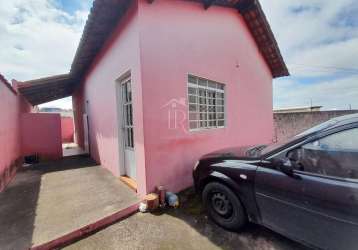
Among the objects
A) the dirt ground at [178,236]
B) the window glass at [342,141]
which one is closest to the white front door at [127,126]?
the dirt ground at [178,236]

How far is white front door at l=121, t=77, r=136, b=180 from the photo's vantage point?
15.5 feet

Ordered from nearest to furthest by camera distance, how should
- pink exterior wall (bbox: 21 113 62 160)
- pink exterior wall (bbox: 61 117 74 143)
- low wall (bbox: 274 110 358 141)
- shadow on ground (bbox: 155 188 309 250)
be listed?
shadow on ground (bbox: 155 188 309 250) < pink exterior wall (bbox: 21 113 62 160) < low wall (bbox: 274 110 358 141) < pink exterior wall (bbox: 61 117 74 143)

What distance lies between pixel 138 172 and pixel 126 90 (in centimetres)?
229

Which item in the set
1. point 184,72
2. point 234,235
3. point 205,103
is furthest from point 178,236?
point 205,103

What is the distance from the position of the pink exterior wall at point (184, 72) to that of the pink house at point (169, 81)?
0.02m

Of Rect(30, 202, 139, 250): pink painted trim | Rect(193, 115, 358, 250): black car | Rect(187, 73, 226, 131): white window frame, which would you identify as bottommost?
Rect(30, 202, 139, 250): pink painted trim

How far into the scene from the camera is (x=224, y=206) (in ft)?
9.46

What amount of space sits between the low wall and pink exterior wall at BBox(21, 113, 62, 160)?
12.3m

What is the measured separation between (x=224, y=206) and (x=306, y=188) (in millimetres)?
1259

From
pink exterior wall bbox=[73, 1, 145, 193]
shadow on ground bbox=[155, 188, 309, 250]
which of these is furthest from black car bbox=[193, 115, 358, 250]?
pink exterior wall bbox=[73, 1, 145, 193]

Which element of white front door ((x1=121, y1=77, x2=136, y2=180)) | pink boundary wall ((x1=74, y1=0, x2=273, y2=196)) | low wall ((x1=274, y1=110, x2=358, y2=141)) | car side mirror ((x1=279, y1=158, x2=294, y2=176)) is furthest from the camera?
low wall ((x1=274, y1=110, x2=358, y2=141))

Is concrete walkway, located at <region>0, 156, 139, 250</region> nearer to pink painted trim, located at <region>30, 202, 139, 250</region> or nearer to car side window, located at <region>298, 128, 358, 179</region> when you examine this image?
pink painted trim, located at <region>30, 202, 139, 250</region>

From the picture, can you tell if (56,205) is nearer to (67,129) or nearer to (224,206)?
(224,206)

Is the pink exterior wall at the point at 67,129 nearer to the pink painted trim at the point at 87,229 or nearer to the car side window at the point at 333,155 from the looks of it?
the pink painted trim at the point at 87,229
